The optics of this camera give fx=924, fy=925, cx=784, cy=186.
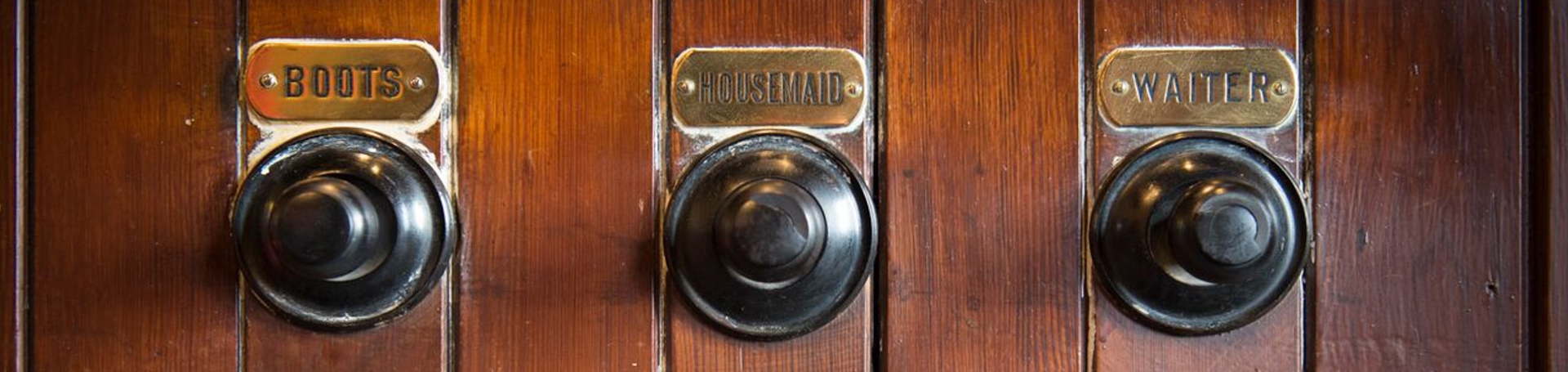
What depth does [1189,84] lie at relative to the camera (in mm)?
535

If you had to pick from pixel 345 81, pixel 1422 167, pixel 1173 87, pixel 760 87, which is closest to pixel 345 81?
pixel 345 81

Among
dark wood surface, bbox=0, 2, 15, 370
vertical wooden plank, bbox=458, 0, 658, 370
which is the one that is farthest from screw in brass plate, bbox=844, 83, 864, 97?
dark wood surface, bbox=0, 2, 15, 370

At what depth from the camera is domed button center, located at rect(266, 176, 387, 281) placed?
0.49 metres

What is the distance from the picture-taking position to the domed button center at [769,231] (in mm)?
484

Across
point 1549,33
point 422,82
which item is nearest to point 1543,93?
point 1549,33

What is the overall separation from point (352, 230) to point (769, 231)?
22 cm

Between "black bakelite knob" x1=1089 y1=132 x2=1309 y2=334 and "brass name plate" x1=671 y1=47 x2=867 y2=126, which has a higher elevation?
"brass name plate" x1=671 y1=47 x2=867 y2=126

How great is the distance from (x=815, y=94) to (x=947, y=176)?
0.09m

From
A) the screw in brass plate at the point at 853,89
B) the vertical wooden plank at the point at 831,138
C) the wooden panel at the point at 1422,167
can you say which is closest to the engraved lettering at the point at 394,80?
the vertical wooden plank at the point at 831,138

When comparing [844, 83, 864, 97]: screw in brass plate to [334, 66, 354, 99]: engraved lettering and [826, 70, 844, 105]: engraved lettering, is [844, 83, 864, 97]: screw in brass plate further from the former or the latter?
[334, 66, 354, 99]: engraved lettering

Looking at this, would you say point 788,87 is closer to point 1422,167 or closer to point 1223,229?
point 1223,229

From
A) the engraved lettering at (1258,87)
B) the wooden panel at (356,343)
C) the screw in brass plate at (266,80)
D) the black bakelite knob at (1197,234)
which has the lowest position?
the wooden panel at (356,343)

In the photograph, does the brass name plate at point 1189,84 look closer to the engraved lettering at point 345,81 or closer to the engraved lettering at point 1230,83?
the engraved lettering at point 1230,83

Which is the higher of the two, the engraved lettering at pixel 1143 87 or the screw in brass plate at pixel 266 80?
the screw in brass plate at pixel 266 80
